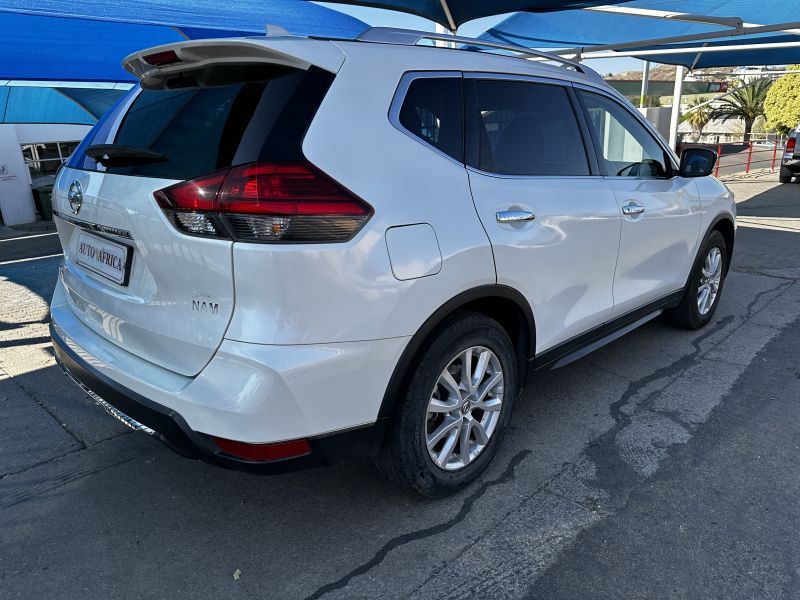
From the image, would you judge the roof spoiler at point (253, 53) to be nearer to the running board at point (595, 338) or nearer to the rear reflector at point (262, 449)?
the rear reflector at point (262, 449)

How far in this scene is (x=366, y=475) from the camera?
2.88m

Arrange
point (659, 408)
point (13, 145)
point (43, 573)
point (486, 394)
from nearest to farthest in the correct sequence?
point (43, 573) < point (486, 394) < point (659, 408) < point (13, 145)

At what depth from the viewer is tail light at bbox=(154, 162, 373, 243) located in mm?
1911

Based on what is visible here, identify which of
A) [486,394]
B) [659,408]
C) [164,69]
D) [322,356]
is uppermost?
[164,69]

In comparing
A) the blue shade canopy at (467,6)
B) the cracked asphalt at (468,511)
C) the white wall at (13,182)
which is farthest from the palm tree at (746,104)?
the cracked asphalt at (468,511)

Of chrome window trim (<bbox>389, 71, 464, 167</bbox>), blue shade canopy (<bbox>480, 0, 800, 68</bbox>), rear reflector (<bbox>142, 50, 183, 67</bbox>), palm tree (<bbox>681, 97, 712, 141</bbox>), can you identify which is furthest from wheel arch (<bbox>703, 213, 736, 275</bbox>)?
palm tree (<bbox>681, 97, 712, 141</bbox>)

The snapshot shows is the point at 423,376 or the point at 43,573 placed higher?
the point at 423,376

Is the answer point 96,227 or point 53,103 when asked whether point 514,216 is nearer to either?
point 96,227

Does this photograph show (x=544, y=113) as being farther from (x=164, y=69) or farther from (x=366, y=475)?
(x=366, y=475)

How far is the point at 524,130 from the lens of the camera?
2.95 metres

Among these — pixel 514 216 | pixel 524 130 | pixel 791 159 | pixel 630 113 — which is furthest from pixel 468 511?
pixel 791 159

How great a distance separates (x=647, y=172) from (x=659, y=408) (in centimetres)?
147

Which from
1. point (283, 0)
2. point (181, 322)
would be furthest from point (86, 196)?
point (283, 0)

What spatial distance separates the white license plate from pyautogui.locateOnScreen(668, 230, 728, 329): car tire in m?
3.84
